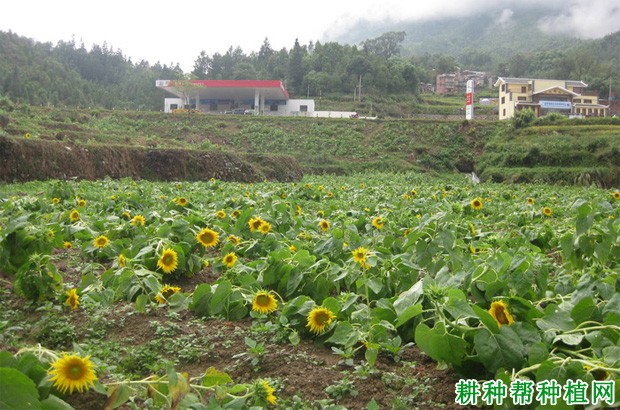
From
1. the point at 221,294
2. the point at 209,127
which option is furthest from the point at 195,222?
the point at 209,127

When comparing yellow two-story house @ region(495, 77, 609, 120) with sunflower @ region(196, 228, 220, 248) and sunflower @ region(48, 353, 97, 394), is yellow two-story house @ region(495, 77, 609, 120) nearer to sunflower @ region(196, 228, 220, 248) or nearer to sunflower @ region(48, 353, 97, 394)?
sunflower @ region(196, 228, 220, 248)

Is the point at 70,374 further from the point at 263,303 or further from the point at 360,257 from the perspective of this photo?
the point at 360,257

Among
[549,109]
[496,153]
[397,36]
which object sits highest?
[397,36]

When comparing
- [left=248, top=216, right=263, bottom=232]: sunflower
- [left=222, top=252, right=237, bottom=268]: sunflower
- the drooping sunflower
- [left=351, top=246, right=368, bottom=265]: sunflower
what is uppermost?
[left=351, top=246, right=368, bottom=265]: sunflower

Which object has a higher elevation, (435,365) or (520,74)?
(520,74)

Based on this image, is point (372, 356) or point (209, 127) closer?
point (372, 356)

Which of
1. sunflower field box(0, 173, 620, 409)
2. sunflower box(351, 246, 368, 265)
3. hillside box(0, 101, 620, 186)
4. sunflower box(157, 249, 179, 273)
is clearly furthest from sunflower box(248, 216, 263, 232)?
hillside box(0, 101, 620, 186)

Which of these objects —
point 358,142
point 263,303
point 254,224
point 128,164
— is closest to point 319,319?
point 263,303

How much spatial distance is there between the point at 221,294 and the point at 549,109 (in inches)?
1971

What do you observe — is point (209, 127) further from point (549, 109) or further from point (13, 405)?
point (13, 405)

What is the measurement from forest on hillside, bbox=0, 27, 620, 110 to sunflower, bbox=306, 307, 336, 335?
4352 cm

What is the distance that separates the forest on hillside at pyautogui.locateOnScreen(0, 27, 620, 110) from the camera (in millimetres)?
50719

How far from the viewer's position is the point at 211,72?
258 feet

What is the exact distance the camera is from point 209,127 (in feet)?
115
